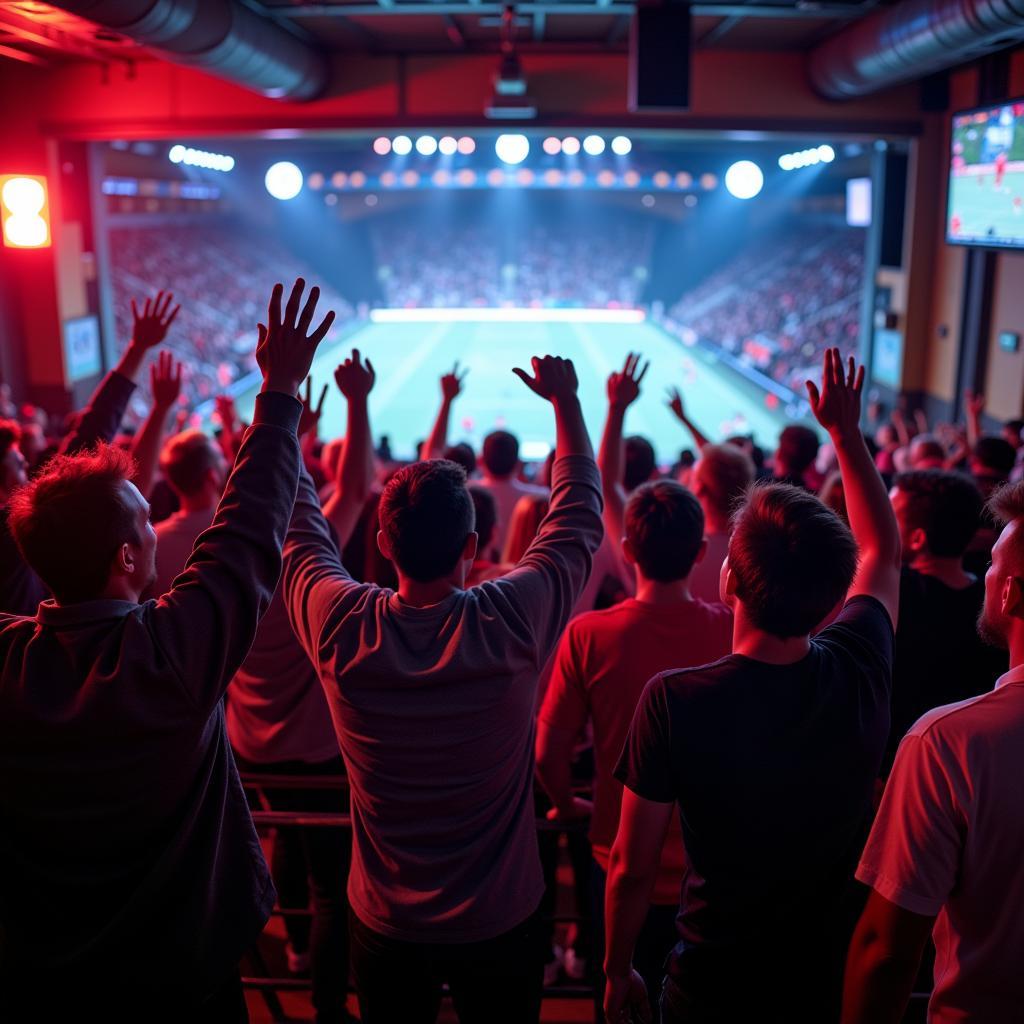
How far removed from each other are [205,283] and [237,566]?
97.9 ft

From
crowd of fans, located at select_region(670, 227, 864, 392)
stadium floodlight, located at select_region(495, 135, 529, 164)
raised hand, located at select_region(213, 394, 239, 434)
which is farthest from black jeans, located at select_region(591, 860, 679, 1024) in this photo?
crowd of fans, located at select_region(670, 227, 864, 392)

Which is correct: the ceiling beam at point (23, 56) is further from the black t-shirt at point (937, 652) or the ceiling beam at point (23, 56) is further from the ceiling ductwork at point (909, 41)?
the black t-shirt at point (937, 652)

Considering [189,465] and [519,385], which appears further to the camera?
[519,385]

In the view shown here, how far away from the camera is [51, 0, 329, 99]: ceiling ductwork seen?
656 cm

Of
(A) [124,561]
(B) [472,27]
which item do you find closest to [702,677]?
(A) [124,561]

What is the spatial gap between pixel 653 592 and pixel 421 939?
104 cm

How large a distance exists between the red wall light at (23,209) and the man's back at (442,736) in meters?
7.81

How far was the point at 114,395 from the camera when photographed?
11.6 ft

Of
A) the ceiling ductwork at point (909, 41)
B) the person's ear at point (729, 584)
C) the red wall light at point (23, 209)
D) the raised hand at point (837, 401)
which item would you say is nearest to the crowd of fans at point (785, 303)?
the ceiling ductwork at point (909, 41)

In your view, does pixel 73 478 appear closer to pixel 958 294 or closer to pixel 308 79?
pixel 308 79

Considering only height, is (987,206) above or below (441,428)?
above

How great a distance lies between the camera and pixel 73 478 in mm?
1918

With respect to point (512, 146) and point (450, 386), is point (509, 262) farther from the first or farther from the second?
point (450, 386)

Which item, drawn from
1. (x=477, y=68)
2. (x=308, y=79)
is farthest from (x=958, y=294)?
(x=308, y=79)
